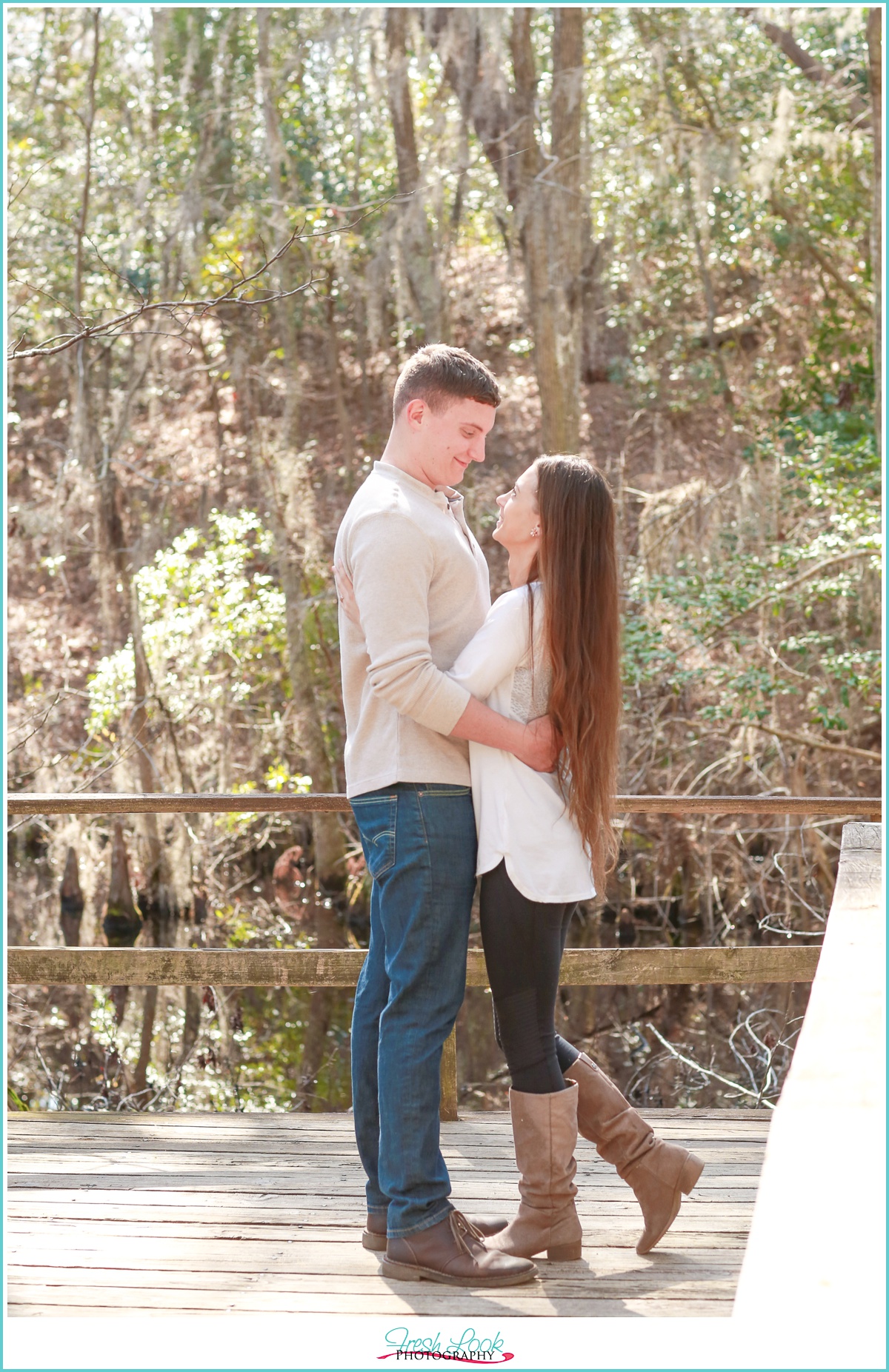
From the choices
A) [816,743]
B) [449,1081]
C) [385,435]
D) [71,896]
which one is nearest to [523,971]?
[449,1081]

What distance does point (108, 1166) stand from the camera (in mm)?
3156

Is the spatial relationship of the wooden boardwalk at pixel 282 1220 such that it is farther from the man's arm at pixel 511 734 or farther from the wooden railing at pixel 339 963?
the man's arm at pixel 511 734

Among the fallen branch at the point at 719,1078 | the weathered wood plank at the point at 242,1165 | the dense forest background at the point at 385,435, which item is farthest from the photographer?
the dense forest background at the point at 385,435

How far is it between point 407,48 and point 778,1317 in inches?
383

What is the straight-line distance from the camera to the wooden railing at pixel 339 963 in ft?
11.1

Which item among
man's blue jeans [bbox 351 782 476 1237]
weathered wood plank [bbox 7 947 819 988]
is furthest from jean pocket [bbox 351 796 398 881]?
weathered wood plank [bbox 7 947 819 988]

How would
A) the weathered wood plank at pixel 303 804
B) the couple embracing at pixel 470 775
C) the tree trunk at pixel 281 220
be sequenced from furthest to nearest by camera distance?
the tree trunk at pixel 281 220
the weathered wood plank at pixel 303 804
the couple embracing at pixel 470 775

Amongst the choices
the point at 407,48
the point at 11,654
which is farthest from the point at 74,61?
the point at 11,654

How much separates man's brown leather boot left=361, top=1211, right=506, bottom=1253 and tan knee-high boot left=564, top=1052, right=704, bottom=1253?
265 millimetres

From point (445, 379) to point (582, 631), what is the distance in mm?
521

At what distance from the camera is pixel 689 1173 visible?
2426 mm

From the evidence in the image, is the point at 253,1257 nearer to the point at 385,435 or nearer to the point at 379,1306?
the point at 379,1306

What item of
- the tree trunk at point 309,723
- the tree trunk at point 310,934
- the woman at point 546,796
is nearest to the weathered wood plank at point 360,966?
the woman at point 546,796

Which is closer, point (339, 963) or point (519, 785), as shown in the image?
point (519, 785)
